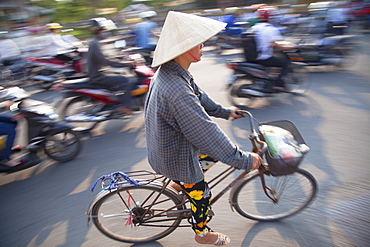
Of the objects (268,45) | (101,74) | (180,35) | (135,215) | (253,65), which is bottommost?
(135,215)

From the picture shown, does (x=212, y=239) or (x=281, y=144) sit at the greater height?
(x=281, y=144)

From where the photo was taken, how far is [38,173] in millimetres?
3561

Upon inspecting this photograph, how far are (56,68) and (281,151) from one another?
6381 millimetres

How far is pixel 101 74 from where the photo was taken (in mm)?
4379

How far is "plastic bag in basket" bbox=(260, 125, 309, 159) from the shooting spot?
192cm

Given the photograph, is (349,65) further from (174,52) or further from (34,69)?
(34,69)

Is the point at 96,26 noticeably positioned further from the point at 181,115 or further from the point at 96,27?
the point at 181,115

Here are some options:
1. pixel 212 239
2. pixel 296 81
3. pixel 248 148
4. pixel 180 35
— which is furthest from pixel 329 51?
pixel 180 35

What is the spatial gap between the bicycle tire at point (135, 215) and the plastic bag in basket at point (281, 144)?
2.72ft

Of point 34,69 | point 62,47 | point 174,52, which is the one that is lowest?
point 34,69

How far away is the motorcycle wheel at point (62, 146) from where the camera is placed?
12.0 ft

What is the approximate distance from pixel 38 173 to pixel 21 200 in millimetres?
525

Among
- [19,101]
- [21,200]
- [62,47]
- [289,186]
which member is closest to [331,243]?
[289,186]

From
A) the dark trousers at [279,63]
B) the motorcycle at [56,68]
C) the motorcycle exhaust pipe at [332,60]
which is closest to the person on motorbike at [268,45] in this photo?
the dark trousers at [279,63]
